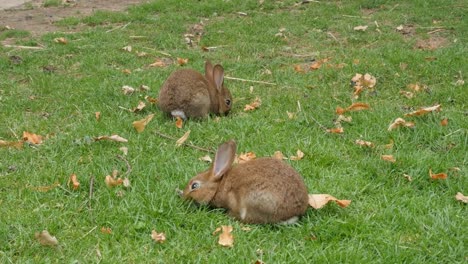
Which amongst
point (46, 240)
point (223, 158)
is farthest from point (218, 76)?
point (46, 240)

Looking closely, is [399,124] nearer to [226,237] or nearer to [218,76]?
[218,76]

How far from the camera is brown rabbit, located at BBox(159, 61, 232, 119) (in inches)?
219

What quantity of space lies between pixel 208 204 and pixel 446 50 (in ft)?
16.5

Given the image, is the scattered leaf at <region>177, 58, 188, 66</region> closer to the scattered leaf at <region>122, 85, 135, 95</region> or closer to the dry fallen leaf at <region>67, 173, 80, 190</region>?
the scattered leaf at <region>122, 85, 135, 95</region>

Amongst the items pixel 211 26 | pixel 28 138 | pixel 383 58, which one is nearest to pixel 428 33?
pixel 383 58

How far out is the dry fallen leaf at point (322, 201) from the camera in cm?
384

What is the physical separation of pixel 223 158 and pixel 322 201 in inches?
27.7

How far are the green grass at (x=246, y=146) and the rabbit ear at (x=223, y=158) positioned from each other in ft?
0.87

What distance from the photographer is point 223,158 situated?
3908mm

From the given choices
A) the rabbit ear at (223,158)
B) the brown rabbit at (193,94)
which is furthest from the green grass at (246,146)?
the rabbit ear at (223,158)

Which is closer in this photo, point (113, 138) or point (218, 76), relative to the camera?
point (113, 138)

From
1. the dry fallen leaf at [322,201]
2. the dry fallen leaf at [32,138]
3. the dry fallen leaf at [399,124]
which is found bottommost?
the dry fallen leaf at [399,124]

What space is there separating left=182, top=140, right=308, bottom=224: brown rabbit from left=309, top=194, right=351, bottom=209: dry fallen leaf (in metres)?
0.13

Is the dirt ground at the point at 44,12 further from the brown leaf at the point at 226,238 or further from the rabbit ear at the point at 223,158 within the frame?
the brown leaf at the point at 226,238
